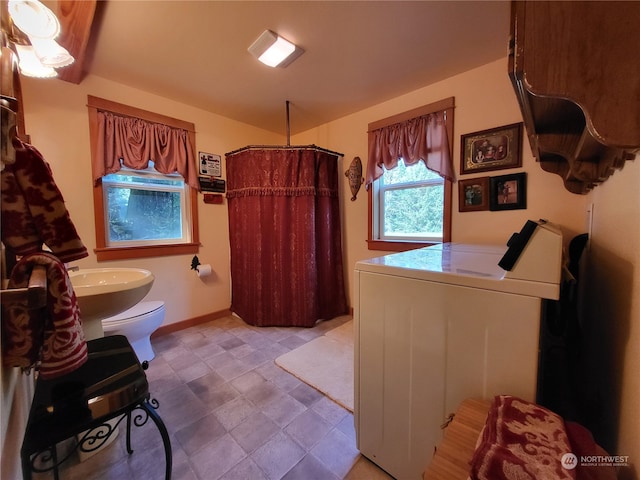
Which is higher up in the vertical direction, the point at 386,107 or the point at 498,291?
the point at 386,107

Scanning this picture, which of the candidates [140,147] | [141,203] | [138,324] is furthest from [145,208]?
[138,324]

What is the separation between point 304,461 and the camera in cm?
121

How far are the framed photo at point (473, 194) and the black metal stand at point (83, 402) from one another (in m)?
2.42

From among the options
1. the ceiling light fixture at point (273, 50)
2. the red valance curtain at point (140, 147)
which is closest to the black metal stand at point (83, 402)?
the red valance curtain at point (140, 147)

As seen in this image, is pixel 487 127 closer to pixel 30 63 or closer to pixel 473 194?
pixel 473 194

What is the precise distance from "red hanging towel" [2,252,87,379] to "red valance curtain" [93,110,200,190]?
74.5 inches

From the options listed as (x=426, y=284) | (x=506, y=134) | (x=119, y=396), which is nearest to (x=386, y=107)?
(x=506, y=134)

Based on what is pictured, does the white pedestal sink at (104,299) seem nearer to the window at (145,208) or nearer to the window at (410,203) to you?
the window at (145,208)

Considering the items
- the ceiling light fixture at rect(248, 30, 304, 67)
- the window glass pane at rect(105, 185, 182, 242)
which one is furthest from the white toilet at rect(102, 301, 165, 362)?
the ceiling light fixture at rect(248, 30, 304, 67)

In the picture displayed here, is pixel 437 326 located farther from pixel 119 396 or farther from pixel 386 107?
pixel 386 107

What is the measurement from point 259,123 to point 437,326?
9.71ft

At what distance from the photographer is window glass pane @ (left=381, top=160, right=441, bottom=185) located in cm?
246

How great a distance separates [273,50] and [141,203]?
1804mm

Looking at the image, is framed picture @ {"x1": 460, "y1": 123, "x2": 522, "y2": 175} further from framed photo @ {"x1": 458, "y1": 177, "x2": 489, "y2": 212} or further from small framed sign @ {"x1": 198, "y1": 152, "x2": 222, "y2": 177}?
small framed sign @ {"x1": 198, "y1": 152, "x2": 222, "y2": 177}
